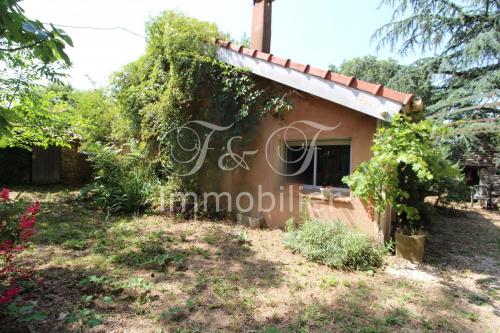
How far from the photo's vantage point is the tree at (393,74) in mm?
14891

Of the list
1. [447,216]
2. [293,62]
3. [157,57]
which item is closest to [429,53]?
[447,216]

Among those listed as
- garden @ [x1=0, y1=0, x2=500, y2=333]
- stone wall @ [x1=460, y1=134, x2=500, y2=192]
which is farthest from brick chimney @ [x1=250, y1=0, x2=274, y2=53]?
stone wall @ [x1=460, y1=134, x2=500, y2=192]

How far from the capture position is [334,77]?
5766 millimetres

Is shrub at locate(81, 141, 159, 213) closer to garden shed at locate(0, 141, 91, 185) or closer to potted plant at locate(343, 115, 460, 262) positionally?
garden shed at locate(0, 141, 91, 185)

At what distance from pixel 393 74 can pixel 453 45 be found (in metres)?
4.56

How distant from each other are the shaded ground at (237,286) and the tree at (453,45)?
960 centimetres

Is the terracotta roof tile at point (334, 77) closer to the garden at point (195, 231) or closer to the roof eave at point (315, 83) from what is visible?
the roof eave at point (315, 83)

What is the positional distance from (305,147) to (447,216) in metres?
7.57

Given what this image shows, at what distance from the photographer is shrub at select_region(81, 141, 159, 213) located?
815cm

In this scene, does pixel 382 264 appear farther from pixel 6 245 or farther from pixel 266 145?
pixel 6 245

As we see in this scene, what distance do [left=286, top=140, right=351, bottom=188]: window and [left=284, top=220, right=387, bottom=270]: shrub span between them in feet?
4.06

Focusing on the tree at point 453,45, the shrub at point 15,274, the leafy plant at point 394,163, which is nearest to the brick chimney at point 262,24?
the leafy plant at point 394,163

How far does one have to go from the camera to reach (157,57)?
840cm

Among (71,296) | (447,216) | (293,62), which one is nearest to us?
(71,296)
